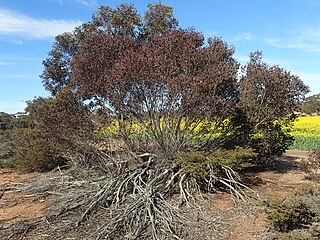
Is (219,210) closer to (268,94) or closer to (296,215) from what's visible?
(296,215)

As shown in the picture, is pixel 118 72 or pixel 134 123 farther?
pixel 134 123

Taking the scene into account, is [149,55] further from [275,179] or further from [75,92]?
[275,179]

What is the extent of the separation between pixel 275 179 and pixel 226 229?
14.0 feet

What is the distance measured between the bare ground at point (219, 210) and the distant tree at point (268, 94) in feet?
5.38

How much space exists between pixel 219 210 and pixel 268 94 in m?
3.72

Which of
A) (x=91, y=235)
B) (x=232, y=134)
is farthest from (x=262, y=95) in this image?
(x=91, y=235)

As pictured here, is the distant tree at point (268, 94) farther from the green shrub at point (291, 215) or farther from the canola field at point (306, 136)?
the canola field at point (306, 136)

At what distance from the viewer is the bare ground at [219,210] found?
18.0ft

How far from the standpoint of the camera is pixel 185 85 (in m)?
7.38

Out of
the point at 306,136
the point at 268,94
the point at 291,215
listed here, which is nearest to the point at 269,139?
the point at 268,94

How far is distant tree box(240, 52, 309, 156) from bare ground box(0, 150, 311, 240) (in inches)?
64.5

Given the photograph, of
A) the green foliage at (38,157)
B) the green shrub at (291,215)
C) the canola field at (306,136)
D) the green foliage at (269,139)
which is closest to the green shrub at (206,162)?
the green foliage at (269,139)

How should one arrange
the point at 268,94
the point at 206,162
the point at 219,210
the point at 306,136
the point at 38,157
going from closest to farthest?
the point at 219,210 < the point at 206,162 < the point at 268,94 < the point at 38,157 < the point at 306,136

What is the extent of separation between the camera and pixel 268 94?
348 inches
